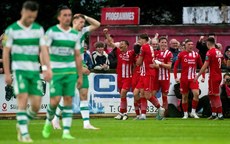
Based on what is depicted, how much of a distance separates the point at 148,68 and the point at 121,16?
11953 mm

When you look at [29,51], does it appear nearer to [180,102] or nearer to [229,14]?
[180,102]

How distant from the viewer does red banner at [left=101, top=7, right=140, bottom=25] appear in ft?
A: 136

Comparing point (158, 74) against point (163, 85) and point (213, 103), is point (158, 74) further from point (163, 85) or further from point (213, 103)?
point (213, 103)

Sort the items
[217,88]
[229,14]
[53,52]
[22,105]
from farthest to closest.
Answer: [229,14]
[217,88]
[53,52]
[22,105]

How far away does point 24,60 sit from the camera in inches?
728

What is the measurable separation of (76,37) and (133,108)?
12.4 m

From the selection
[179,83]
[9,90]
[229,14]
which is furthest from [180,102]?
[229,14]

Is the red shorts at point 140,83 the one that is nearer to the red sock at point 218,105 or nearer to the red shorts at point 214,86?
the red shorts at point 214,86

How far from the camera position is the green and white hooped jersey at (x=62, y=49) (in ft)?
64.1

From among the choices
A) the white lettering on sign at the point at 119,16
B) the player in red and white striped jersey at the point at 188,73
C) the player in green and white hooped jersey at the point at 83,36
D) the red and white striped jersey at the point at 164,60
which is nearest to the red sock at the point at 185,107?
the player in red and white striped jersey at the point at 188,73

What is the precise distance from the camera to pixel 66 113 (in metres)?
19.4

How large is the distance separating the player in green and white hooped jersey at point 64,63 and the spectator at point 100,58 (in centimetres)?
1165

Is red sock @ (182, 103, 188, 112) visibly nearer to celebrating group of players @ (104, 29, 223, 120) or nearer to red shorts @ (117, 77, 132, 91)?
celebrating group of players @ (104, 29, 223, 120)

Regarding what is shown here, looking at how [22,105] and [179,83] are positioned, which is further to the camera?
[179,83]
